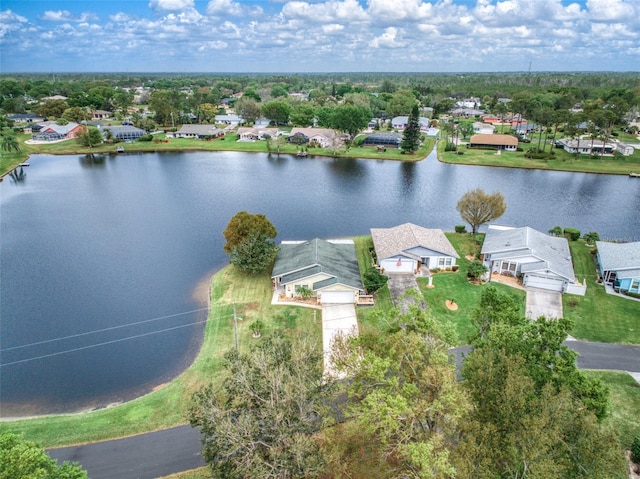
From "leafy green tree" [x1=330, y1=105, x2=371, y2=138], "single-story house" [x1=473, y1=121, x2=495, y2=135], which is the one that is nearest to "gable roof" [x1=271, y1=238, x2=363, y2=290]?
"leafy green tree" [x1=330, y1=105, x2=371, y2=138]

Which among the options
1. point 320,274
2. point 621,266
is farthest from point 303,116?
point 621,266

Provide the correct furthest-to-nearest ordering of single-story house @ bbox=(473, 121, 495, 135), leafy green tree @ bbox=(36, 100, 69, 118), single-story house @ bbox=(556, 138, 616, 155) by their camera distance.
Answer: leafy green tree @ bbox=(36, 100, 69, 118) < single-story house @ bbox=(473, 121, 495, 135) < single-story house @ bbox=(556, 138, 616, 155)

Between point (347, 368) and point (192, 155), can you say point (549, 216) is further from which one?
point (192, 155)

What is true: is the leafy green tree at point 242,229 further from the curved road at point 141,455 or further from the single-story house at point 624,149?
the single-story house at point 624,149

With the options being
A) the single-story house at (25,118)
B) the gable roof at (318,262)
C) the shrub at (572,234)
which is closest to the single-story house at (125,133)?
the single-story house at (25,118)

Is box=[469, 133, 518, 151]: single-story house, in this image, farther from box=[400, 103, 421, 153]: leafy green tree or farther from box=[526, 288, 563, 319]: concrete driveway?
box=[526, 288, 563, 319]: concrete driveway

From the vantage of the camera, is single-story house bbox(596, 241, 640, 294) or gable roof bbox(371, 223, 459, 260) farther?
gable roof bbox(371, 223, 459, 260)

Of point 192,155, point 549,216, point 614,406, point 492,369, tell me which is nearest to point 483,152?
point 549,216
